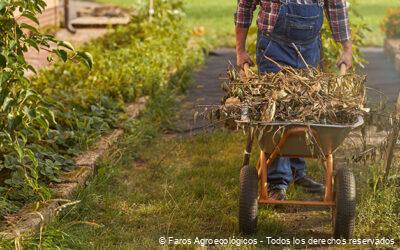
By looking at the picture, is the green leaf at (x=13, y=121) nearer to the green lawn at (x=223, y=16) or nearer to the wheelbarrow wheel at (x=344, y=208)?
the wheelbarrow wheel at (x=344, y=208)

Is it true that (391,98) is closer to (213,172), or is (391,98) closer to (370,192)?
(213,172)

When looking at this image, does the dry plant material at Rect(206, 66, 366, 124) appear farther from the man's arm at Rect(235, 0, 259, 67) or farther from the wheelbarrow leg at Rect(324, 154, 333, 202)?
the man's arm at Rect(235, 0, 259, 67)

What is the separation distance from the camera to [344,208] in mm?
4824

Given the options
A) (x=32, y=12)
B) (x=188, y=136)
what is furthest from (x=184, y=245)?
(x=188, y=136)

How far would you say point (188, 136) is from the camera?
7723 millimetres

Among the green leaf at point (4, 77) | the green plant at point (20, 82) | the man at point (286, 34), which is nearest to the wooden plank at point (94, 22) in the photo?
the man at point (286, 34)

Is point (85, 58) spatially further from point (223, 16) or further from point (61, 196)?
point (223, 16)

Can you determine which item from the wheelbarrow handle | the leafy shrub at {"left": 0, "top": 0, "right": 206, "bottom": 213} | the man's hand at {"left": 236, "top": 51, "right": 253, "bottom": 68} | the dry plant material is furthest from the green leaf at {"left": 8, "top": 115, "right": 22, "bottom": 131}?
the wheelbarrow handle

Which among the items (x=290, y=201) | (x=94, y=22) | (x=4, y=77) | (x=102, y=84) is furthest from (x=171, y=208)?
(x=94, y=22)

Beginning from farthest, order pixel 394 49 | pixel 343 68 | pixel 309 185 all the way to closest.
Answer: pixel 394 49 → pixel 309 185 → pixel 343 68

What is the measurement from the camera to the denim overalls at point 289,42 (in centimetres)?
552

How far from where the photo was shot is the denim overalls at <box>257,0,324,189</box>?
5.52 metres

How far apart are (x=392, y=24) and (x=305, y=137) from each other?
8.08 meters

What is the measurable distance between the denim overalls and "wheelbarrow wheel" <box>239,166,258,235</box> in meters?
0.77
